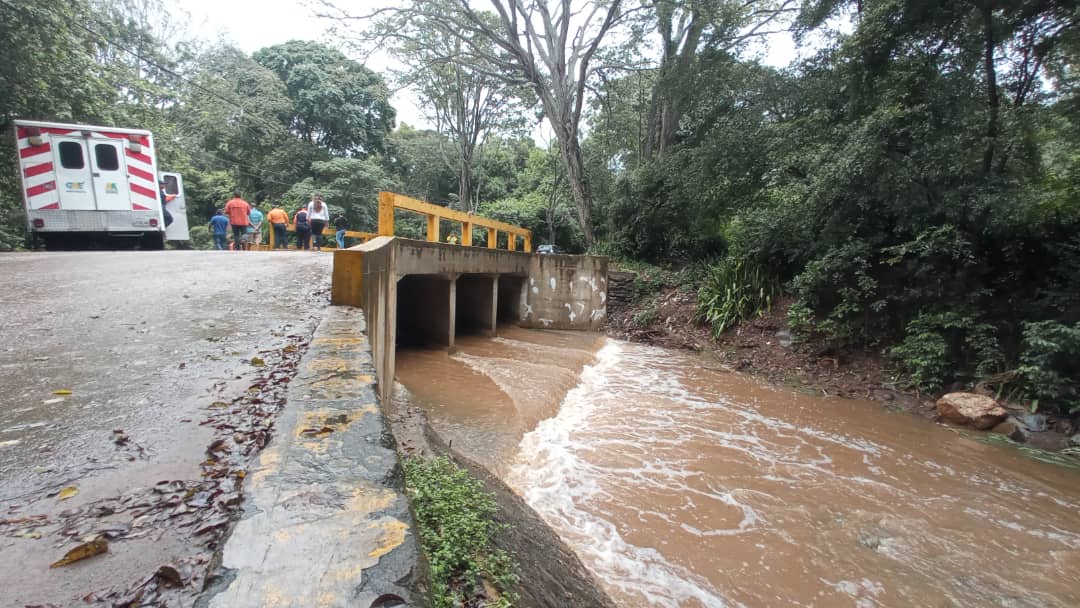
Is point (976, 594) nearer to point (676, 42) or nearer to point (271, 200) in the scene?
point (676, 42)

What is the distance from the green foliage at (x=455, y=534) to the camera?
185 cm

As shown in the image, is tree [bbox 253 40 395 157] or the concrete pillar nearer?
the concrete pillar

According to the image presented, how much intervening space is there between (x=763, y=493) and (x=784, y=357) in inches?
205

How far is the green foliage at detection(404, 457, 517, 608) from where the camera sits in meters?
1.85

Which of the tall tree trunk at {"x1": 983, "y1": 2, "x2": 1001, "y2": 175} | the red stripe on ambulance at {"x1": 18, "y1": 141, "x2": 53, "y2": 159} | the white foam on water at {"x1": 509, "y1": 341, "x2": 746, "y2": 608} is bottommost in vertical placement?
the white foam on water at {"x1": 509, "y1": 341, "x2": 746, "y2": 608}

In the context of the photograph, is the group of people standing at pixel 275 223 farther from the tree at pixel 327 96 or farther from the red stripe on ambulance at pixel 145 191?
the tree at pixel 327 96

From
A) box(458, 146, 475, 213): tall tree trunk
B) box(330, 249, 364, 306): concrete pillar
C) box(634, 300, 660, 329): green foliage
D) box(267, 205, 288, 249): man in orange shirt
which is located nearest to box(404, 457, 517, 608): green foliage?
box(330, 249, 364, 306): concrete pillar

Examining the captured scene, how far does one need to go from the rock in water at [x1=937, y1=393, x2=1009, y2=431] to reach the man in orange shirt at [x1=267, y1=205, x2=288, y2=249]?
1475cm

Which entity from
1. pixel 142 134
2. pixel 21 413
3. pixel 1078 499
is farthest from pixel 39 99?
pixel 1078 499

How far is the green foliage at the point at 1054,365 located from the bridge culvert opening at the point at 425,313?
28.5 ft

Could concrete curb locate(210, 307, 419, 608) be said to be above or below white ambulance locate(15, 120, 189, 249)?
below

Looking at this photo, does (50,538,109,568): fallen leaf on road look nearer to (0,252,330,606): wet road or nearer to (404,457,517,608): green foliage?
(0,252,330,606): wet road

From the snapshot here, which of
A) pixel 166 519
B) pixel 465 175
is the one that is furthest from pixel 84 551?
pixel 465 175

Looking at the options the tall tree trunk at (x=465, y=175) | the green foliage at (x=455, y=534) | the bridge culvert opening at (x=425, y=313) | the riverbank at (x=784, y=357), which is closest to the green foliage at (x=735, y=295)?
the riverbank at (x=784, y=357)
